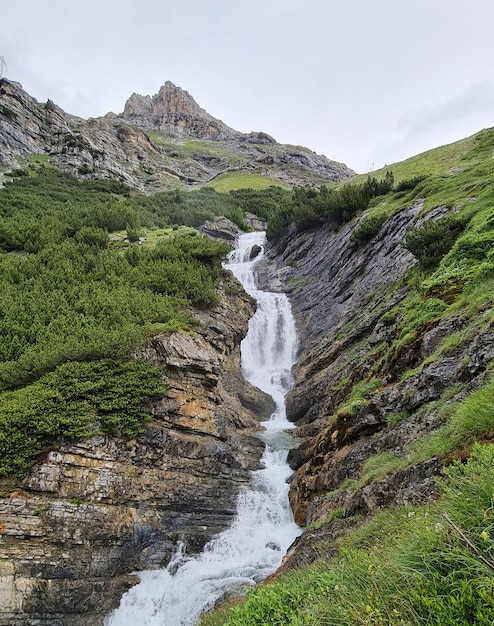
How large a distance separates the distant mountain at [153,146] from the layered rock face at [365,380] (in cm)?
4167

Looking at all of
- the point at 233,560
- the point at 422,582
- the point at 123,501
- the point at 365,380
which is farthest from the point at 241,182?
the point at 422,582

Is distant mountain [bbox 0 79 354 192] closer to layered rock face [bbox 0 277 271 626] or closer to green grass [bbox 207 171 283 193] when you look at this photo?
green grass [bbox 207 171 283 193]

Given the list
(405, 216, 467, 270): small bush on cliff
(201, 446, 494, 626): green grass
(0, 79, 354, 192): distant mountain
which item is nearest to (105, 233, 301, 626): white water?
(201, 446, 494, 626): green grass

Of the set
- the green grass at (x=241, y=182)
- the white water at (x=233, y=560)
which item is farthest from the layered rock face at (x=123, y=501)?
the green grass at (x=241, y=182)

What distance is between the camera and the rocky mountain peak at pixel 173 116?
121 meters

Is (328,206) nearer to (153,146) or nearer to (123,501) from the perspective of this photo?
(123,501)

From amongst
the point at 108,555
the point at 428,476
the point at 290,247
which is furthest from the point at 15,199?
the point at 428,476

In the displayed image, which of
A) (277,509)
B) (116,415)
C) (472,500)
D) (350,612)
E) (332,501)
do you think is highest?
(472,500)

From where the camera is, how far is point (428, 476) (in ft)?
16.3

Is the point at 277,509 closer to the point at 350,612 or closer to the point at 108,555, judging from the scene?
the point at 108,555

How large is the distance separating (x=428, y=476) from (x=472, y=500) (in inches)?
106

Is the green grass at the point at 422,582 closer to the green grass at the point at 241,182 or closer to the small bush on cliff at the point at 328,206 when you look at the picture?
the small bush on cliff at the point at 328,206

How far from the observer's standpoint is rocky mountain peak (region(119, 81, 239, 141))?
12069 centimetres

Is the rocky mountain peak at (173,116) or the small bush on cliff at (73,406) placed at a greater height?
the rocky mountain peak at (173,116)
